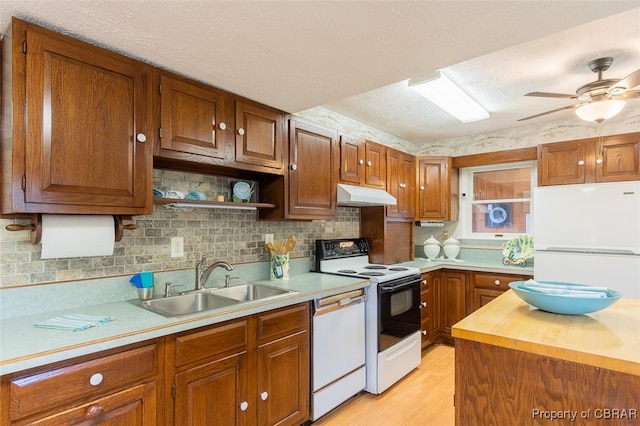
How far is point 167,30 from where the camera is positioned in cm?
146

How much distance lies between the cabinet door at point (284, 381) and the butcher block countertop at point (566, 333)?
1.05 m

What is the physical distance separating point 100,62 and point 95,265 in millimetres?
1008

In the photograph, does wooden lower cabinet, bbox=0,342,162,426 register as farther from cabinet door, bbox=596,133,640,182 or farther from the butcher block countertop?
cabinet door, bbox=596,133,640,182

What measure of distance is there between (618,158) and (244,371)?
3473 millimetres

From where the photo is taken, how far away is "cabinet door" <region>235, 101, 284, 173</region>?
215 cm

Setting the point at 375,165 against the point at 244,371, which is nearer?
the point at 244,371

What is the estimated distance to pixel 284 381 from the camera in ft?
6.56

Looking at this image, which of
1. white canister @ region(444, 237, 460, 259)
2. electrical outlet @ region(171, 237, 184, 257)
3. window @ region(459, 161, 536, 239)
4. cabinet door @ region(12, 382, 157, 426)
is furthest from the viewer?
white canister @ region(444, 237, 460, 259)

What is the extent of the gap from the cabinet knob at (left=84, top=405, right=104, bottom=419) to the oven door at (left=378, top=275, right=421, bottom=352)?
1859 mm

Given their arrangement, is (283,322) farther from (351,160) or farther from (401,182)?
(401,182)

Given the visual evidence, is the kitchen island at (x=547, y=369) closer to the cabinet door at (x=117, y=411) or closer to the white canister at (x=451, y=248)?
the cabinet door at (x=117, y=411)

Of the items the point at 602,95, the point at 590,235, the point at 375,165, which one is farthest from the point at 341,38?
the point at 590,235

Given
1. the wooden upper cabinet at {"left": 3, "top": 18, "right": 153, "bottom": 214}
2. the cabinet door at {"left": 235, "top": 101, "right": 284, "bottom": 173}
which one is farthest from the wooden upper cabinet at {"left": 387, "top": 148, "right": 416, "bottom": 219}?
the wooden upper cabinet at {"left": 3, "top": 18, "right": 153, "bottom": 214}

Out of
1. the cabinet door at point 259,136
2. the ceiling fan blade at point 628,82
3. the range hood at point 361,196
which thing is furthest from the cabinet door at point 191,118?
the ceiling fan blade at point 628,82
